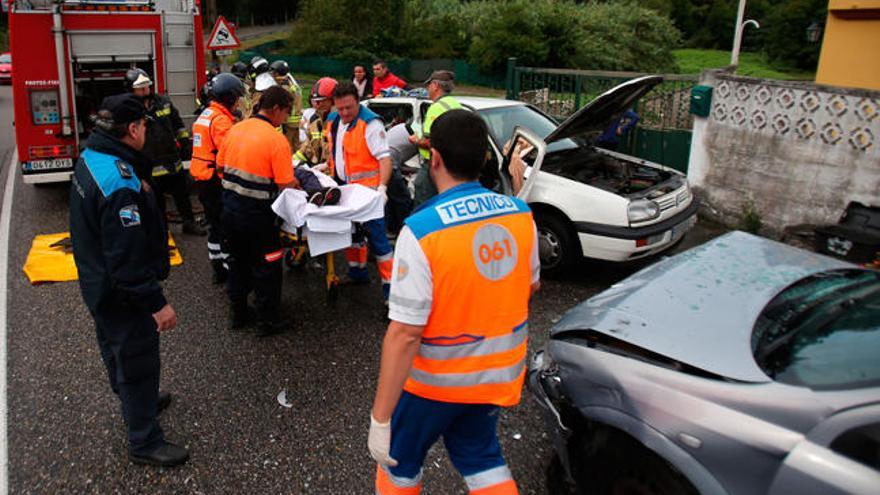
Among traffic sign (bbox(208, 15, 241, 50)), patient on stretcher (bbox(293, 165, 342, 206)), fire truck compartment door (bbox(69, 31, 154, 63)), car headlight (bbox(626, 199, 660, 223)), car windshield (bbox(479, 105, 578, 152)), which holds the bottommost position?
car headlight (bbox(626, 199, 660, 223))

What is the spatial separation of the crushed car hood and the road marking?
3.01 meters

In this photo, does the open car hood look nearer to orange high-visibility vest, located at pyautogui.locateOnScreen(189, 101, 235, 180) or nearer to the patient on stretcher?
the patient on stretcher

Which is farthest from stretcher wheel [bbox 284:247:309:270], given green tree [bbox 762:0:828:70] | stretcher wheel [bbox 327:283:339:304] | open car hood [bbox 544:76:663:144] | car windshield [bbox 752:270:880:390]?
green tree [bbox 762:0:828:70]

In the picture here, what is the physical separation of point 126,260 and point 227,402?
1.40m

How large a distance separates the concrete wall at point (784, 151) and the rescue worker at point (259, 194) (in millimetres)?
5391

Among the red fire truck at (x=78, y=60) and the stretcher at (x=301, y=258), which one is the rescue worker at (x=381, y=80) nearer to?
the red fire truck at (x=78, y=60)

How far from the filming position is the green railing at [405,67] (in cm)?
3148

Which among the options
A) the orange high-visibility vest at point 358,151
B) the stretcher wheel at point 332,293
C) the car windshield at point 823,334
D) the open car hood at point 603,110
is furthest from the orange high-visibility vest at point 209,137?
the car windshield at point 823,334

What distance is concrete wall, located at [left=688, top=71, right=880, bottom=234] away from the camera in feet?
21.5

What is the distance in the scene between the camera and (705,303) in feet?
9.93

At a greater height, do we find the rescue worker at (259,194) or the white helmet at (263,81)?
the white helmet at (263,81)

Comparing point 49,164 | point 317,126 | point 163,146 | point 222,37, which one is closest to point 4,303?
point 163,146

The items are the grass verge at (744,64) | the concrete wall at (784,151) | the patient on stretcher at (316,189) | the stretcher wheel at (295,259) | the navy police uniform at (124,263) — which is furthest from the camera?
the grass verge at (744,64)

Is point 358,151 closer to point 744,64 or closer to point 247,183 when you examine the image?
point 247,183
